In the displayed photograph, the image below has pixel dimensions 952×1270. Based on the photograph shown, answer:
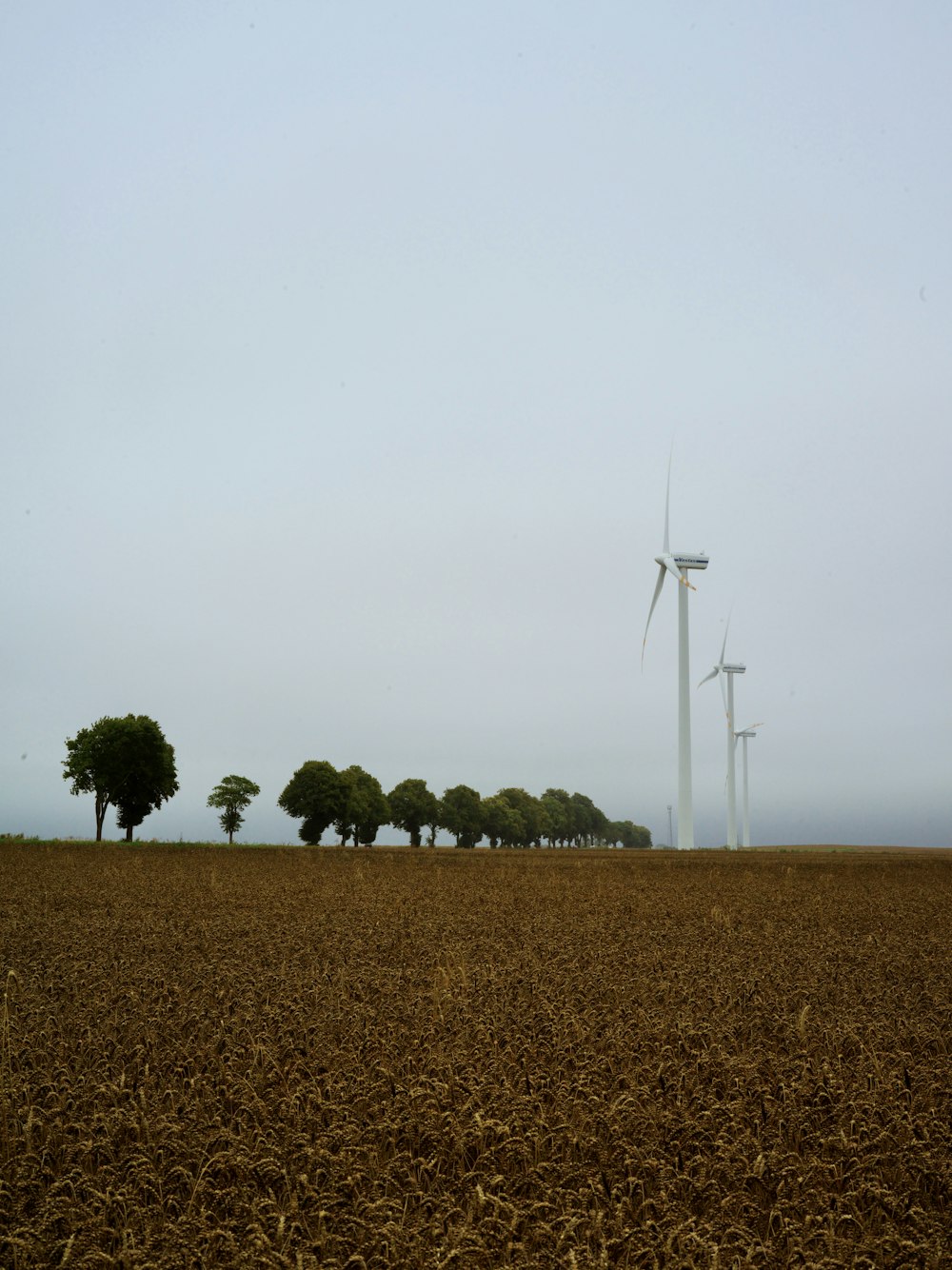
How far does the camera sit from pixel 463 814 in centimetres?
15575

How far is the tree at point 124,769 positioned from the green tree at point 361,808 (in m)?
25.3

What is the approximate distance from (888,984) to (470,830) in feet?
465

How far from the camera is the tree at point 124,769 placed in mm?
96375

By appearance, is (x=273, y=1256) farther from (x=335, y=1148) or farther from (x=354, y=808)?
(x=354, y=808)

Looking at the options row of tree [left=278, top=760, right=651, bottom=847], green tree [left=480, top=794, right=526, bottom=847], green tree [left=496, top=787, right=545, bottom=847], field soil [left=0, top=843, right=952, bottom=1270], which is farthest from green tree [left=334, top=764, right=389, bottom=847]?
field soil [left=0, top=843, right=952, bottom=1270]

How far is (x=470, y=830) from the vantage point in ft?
514

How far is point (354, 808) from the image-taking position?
397 feet

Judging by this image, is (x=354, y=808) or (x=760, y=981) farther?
(x=354, y=808)

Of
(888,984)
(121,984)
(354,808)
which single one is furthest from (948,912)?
(354,808)

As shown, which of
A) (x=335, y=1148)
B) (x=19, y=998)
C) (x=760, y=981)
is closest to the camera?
(x=335, y=1148)

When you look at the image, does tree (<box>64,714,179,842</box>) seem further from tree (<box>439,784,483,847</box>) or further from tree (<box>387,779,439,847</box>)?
tree (<box>439,784,483,847</box>)

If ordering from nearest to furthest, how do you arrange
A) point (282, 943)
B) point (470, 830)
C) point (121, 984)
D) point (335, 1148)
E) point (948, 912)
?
point (335, 1148)
point (121, 984)
point (282, 943)
point (948, 912)
point (470, 830)

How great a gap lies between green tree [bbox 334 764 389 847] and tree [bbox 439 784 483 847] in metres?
13.3

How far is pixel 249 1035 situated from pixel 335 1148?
10.8 ft
